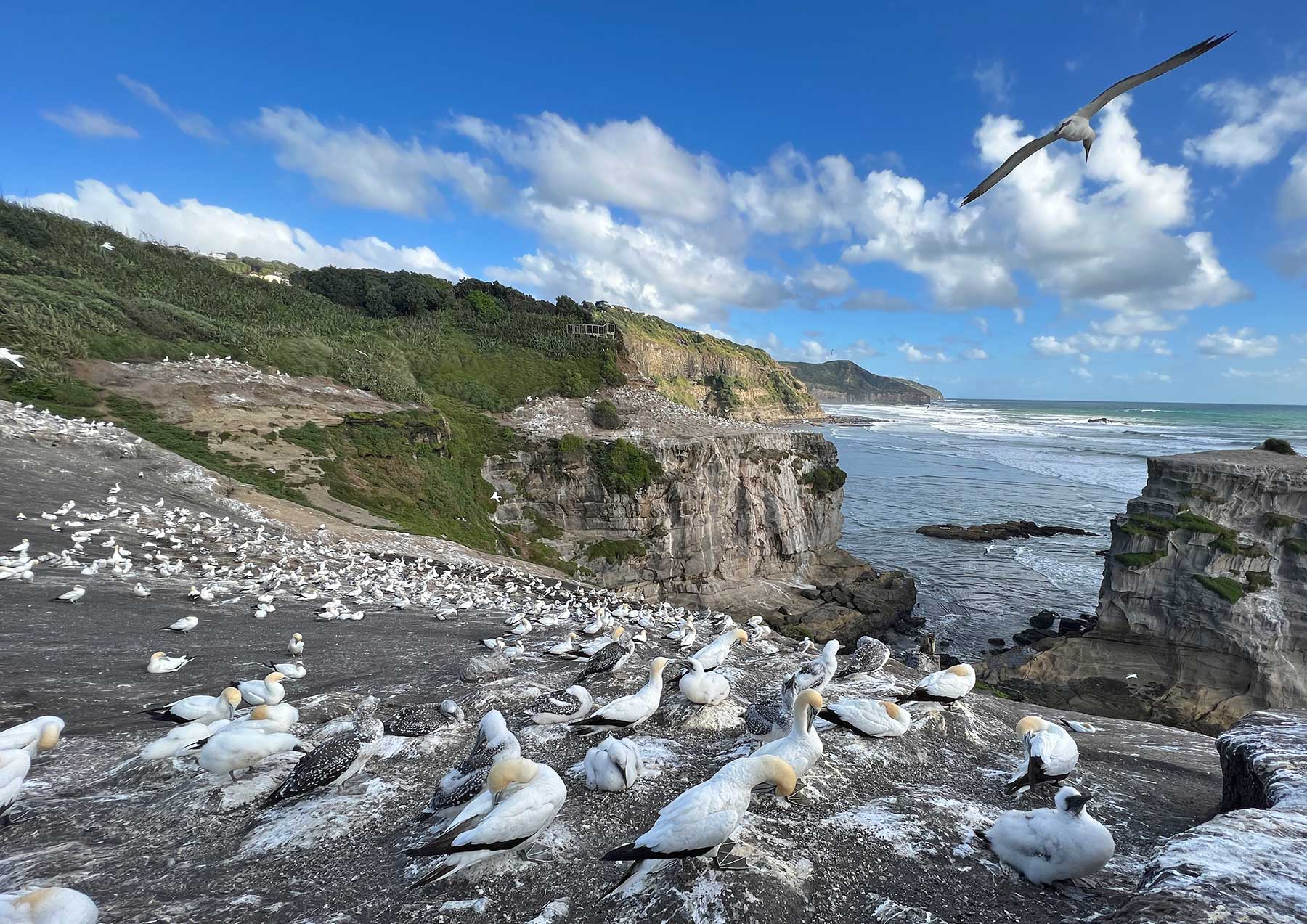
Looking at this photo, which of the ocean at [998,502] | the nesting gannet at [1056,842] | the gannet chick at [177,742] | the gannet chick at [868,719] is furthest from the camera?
the ocean at [998,502]

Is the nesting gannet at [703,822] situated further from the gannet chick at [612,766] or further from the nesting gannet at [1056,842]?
the nesting gannet at [1056,842]

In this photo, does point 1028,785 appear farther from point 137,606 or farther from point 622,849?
point 137,606

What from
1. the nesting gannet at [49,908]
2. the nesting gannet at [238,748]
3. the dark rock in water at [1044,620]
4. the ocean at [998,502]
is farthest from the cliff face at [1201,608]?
the nesting gannet at [49,908]

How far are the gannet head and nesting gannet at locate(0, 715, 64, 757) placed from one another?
240 inches

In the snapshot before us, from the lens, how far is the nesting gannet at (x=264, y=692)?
6.55 metres

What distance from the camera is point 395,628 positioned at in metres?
12.0

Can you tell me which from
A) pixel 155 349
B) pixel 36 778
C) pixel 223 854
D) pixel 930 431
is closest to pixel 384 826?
pixel 223 854

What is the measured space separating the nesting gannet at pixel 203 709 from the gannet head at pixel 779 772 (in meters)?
5.71

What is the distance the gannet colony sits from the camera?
383 cm

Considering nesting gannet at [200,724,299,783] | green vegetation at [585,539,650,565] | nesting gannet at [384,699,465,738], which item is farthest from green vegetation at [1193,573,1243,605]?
nesting gannet at [200,724,299,783]

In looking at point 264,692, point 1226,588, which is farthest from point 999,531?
point 264,692

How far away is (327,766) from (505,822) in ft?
6.90

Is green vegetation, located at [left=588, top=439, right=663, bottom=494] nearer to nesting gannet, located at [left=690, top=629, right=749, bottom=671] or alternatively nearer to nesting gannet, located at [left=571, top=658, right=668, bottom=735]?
nesting gannet, located at [left=690, top=629, right=749, bottom=671]

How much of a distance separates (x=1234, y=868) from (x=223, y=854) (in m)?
6.62
